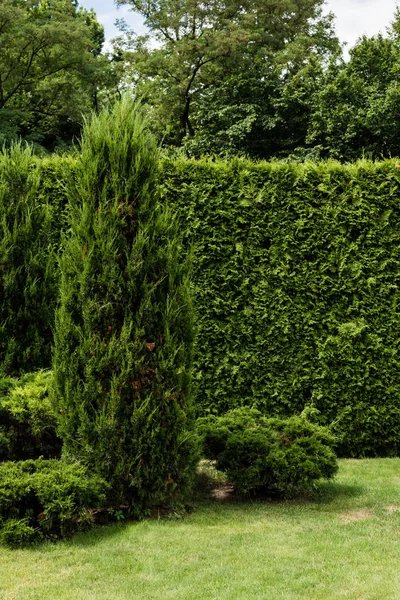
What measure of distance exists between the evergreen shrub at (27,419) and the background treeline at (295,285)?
2.21 m

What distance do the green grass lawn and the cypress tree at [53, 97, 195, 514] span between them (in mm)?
515

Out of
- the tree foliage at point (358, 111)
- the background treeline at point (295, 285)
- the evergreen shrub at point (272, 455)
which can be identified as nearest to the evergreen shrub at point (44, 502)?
the evergreen shrub at point (272, 455)

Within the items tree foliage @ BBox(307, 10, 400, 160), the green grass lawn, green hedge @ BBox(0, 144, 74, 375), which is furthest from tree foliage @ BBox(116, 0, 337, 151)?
the green grass lawn

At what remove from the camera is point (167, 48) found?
21984mm

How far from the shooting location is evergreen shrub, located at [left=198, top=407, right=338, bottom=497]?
5.19 m

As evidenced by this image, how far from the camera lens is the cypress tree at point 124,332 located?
15.2 feet

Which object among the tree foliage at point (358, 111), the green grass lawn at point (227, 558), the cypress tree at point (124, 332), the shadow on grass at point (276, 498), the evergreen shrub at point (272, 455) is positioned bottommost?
the shadow on grass at point (276, 498)

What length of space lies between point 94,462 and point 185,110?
19954 millimetres

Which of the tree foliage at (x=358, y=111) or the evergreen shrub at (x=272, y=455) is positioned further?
the tree foliage at (x=358, y=111)

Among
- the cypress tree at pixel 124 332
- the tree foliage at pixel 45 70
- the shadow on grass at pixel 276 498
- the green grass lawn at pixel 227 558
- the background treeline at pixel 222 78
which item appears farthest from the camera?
the tree foliage at pixel 45 70

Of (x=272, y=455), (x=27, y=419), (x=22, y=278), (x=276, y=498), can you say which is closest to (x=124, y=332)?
(x=27, y=419)

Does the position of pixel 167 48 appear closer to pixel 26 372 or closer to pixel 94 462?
pixel 26 372

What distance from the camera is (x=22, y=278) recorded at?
6109 millimetres

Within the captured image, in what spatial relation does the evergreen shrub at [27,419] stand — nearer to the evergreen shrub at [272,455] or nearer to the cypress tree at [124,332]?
the cypress tree at [124,332]
